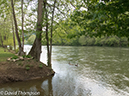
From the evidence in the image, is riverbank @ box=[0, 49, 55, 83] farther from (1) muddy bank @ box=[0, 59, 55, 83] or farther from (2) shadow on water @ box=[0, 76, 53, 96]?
(2) shadow on water @ box=[0, 76, 53, 96]

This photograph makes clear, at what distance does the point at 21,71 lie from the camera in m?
9.45

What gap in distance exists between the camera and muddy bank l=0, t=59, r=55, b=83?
8.80 m

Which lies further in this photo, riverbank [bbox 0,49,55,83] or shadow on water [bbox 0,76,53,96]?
riverbank [bbox 0,49,55,83]

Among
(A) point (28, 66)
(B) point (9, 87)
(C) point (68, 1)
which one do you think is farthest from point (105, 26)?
(C) point (68, 1)

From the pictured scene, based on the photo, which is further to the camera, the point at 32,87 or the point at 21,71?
the point at 21,71

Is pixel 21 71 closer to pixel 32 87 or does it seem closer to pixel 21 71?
pixel 21 71

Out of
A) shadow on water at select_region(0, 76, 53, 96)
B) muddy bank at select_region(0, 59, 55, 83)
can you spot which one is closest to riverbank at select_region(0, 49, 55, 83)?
muddy bank at select_region(0, 59, 55, 83)

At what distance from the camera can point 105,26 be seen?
357 centimetres

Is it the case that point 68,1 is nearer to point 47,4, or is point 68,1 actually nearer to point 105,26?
point 47,4

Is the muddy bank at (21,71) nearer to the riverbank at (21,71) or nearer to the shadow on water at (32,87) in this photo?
the riverbank at (21,71)

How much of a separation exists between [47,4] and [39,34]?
3.04 m

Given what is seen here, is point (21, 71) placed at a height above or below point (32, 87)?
above

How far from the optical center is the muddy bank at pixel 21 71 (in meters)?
8.80

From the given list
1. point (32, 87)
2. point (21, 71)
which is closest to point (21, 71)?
point (21, 71)
